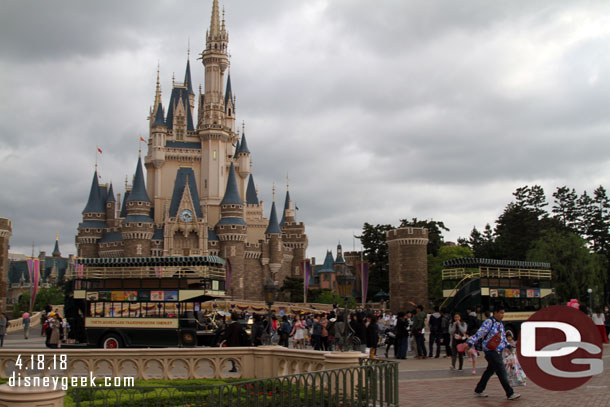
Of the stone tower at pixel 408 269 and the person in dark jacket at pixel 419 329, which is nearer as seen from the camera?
the person in dark jacket at pixel 419 329

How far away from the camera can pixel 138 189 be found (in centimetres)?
7481

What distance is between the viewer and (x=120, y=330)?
21781 millimetres

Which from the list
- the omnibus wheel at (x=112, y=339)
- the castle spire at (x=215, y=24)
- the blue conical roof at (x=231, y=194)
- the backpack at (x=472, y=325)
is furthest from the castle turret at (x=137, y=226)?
the backpack at (x=472, y=325)

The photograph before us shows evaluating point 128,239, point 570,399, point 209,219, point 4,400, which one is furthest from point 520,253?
point 4,400

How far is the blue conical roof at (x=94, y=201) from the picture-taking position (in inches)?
3125

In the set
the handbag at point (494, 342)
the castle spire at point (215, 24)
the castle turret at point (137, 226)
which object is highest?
the castle spire at point (215, 24)

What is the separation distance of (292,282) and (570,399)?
6985 centimetres

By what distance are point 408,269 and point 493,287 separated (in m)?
28.4

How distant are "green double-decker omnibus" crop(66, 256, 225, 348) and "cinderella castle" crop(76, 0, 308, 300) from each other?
1855 inches

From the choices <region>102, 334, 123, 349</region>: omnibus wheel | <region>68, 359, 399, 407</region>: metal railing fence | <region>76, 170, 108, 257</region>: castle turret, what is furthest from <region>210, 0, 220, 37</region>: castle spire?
<region>68, 359, 399, 407</region>: metal railing fence

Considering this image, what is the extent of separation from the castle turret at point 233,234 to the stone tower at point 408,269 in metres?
22.2

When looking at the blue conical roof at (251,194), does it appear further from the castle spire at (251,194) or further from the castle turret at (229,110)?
the castle turret at (229,110)

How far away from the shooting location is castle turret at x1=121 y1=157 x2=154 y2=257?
236 feet

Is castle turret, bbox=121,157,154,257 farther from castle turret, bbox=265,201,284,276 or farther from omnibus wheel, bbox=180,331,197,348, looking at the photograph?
omnibus wheel, bbox=180,331,197,348
